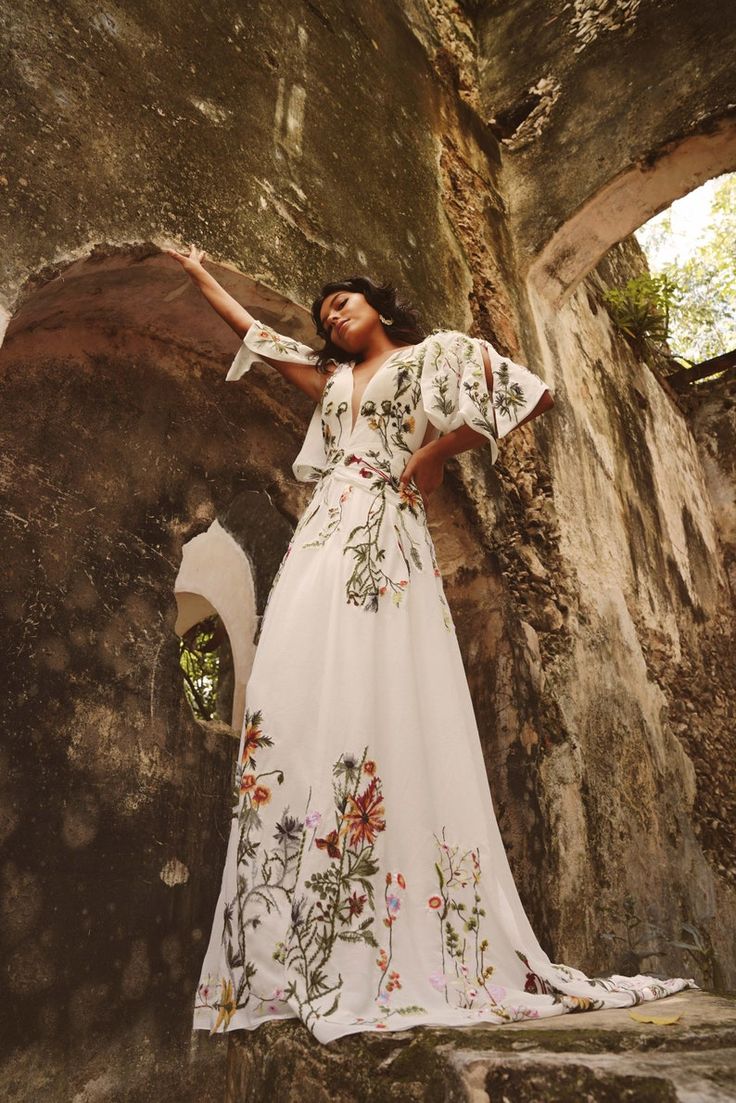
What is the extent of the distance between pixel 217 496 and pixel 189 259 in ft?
3.05

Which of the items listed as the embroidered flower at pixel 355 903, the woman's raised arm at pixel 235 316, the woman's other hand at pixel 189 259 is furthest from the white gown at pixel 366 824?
the woman's other hand at pixel 189 259

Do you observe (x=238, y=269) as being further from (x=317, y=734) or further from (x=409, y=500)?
(x=317, y=734)

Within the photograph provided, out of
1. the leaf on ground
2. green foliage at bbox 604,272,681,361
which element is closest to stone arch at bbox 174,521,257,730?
the leaf on ground

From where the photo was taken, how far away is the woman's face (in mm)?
2480

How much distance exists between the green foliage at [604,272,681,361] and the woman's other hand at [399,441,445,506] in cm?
472

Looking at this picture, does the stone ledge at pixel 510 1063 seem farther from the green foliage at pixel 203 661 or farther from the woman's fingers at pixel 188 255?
the green foliage at pixel 203 661

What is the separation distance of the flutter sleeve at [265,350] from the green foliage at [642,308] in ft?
15.0

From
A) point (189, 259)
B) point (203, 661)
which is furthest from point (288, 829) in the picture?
point (203, 661)

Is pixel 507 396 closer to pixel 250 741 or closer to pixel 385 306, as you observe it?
pixel 385 306

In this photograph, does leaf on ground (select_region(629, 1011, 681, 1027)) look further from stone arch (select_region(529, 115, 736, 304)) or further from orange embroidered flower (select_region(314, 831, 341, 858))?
stone arch (select_region(529, 115, 736, 304))

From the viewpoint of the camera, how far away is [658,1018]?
4.84 feet

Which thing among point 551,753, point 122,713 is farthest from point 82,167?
point 551,753

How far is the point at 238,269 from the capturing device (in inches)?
108

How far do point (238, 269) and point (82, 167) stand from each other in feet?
1.83
